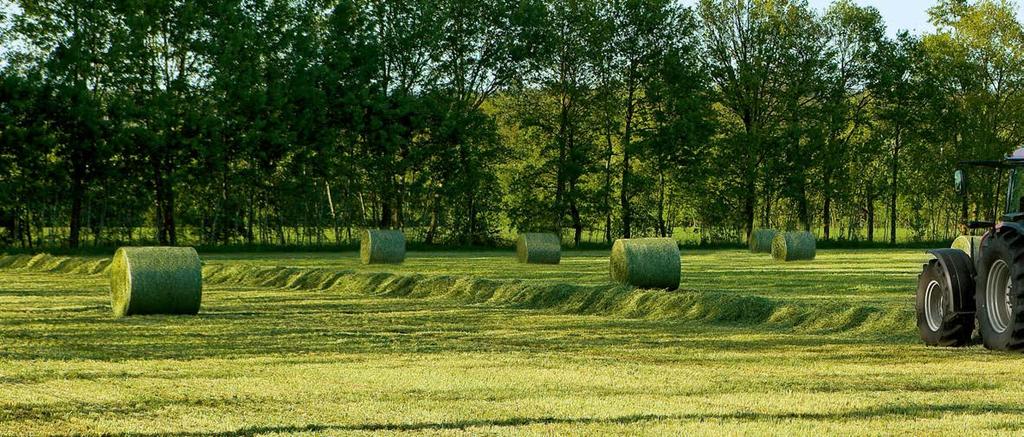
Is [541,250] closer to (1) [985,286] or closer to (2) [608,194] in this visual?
(2) [608,194]

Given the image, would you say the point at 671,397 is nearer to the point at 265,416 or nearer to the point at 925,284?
the point at 265,416

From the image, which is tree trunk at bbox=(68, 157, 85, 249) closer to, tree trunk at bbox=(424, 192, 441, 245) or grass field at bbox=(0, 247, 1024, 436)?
tree trunk at bbox=(424, 192, 441, 245)

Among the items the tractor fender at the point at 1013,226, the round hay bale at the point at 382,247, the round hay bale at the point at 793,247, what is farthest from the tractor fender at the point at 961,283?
the round hay bale at the point at 793,247

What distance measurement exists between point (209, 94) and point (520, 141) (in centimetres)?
1522

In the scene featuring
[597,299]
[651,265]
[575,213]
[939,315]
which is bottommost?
[597,299]

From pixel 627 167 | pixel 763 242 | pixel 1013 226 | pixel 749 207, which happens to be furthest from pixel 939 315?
pixel 749 207

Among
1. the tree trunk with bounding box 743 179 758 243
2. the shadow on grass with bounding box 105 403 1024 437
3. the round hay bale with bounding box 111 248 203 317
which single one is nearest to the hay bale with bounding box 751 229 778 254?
the tree trunk with bounding box 743 179 758 243

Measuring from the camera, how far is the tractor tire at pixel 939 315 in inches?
531

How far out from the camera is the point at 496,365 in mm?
11961

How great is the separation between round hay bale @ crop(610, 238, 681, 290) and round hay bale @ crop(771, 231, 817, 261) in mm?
13624

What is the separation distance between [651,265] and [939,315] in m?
8.28

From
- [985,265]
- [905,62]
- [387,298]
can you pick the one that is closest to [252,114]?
[387,298]

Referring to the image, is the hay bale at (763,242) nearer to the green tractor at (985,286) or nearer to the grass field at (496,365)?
the grass field at (496,365)

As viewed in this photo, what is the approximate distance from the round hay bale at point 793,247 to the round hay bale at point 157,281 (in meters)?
21.0
